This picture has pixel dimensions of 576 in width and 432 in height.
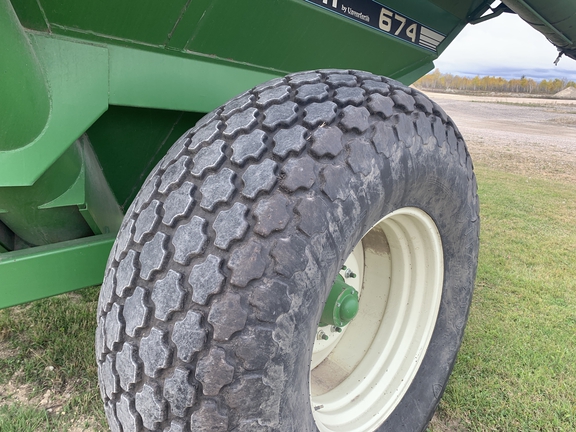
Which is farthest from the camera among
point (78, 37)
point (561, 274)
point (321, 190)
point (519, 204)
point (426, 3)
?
point (519, 204)

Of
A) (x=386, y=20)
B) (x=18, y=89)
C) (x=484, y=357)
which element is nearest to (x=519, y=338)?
(x=484, y=357)

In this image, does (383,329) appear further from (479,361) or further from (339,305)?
(479,361)

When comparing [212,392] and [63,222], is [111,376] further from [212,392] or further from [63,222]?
[63,222]

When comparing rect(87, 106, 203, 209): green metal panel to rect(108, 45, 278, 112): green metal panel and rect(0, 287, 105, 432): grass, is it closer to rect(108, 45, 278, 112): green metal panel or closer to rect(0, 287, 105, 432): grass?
rect(108, 45, 278, 112): green metal panel

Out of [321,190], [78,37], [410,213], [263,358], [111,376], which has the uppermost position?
[78,37]

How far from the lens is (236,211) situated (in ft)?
3.86

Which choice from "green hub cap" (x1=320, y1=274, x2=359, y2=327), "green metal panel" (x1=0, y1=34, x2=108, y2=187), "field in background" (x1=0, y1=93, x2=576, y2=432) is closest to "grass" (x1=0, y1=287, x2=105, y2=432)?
"field in background" (x1=0, y1=93, x2=576, y2=432)

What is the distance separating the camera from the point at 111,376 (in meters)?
1.29

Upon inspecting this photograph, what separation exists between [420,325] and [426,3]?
1.65m

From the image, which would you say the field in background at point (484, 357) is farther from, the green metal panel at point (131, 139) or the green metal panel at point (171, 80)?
the green metal panel at point (171, 80)

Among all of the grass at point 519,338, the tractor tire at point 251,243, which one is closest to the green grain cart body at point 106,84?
the tractor tire at point 251,243

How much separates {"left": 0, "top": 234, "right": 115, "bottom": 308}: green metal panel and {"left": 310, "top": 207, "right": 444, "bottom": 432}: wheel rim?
95 cm

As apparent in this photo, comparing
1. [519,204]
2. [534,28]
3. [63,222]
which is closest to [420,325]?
[63,222]

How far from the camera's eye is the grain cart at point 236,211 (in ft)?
3.80
